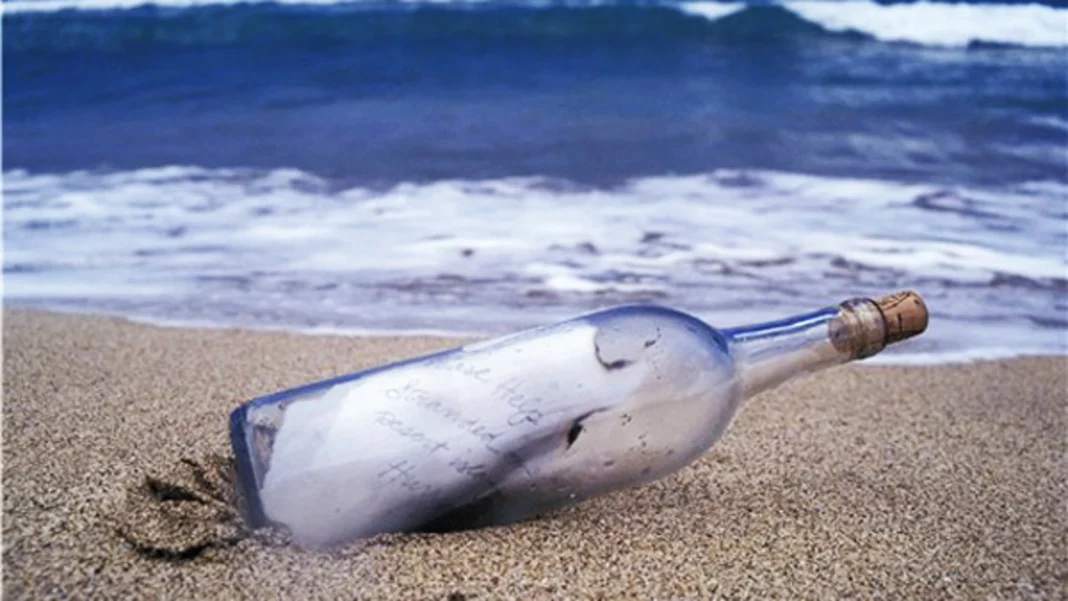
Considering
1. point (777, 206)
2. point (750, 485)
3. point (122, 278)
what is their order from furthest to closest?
1. point (777, 206)
2. point (122, 278)
3. point (750, 485)

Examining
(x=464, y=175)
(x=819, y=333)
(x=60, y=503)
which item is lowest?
(x=464, y=175)

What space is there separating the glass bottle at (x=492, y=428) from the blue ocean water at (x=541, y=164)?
4.94ft

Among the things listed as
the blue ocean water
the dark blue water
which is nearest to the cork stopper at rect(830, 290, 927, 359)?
the blue ocean water

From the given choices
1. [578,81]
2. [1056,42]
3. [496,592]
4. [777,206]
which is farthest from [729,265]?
[1056,42]

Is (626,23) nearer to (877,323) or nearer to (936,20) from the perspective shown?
(936,20)

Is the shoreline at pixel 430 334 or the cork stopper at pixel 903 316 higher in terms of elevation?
the cork stopper at pixel 903 316

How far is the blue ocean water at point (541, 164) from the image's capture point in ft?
11.0

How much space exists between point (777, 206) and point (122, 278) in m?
2.45

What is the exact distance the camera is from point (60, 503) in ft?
4.78

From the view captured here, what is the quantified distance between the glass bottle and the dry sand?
6 centimetres

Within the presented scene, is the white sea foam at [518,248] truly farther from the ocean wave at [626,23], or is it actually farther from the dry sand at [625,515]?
the ocean wave at [626,23]

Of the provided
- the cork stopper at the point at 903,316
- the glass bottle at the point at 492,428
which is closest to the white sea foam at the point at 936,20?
the cork stopper at the point at 903,316

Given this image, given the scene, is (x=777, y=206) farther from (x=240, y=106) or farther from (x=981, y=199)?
(x=240, y=106)

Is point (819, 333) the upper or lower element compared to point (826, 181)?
upper
